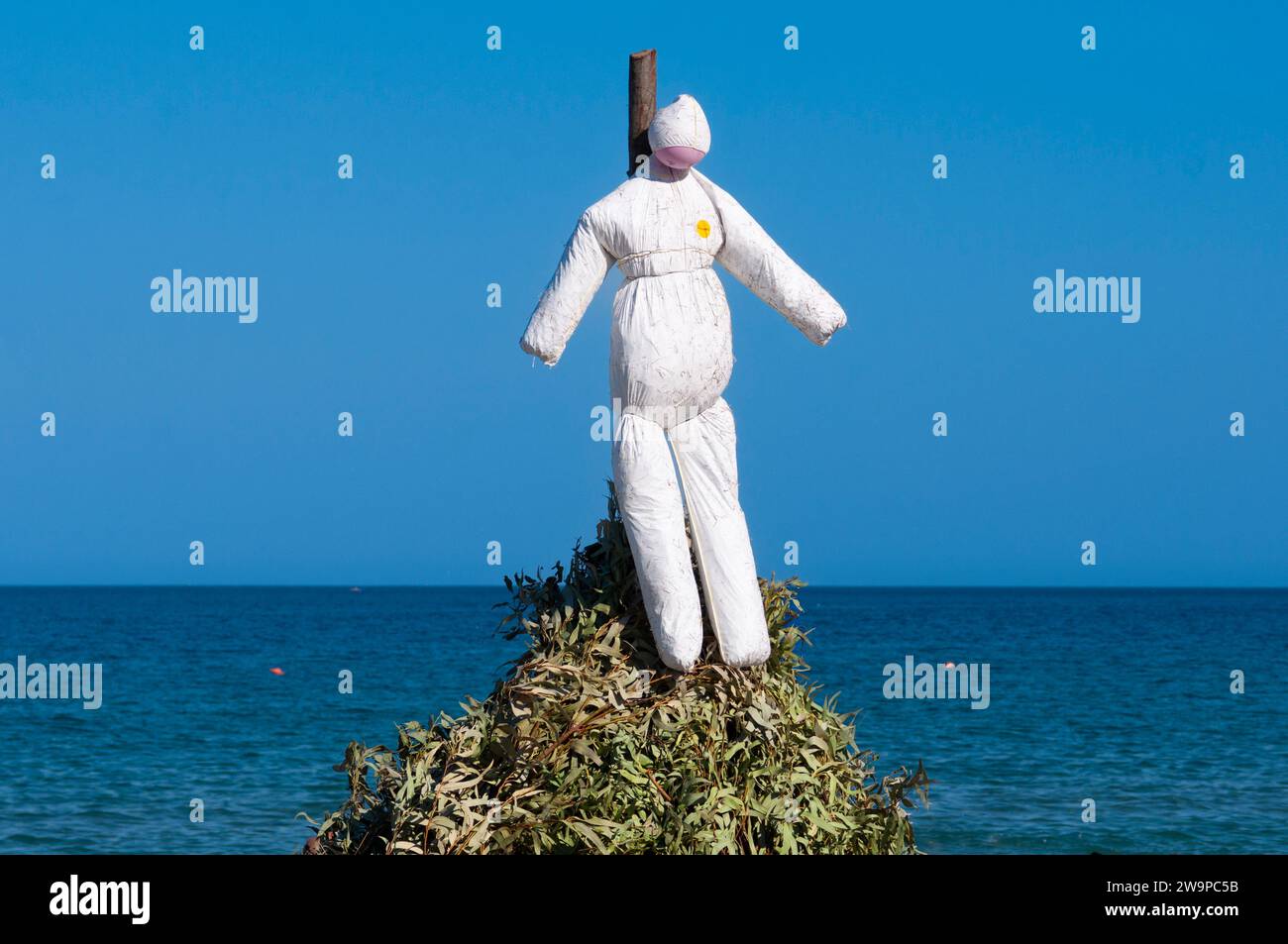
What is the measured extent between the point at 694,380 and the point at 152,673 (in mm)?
29602

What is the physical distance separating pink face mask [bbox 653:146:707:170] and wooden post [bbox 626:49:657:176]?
0.19m

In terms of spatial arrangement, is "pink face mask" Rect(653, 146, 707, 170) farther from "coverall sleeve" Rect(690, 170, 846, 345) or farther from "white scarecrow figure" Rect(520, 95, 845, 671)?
"coverall sleeve" Rect(690, 170, 846, 345)

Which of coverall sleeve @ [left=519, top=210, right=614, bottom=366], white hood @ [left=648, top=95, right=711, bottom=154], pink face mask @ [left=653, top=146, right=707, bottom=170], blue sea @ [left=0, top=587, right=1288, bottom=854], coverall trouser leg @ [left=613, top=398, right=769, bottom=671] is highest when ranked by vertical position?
white hood @ [left=648, top=95, right=711, bottom=154]

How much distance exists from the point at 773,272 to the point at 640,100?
910mm

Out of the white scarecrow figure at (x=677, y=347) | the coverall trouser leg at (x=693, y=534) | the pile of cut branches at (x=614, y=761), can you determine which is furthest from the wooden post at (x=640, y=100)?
the pile of cut branches at (x=614, y=761)

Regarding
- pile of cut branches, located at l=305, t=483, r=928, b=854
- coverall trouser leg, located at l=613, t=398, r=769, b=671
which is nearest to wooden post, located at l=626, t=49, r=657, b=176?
coverall trouser leg, located at l=613, t=398, r=769, b=671

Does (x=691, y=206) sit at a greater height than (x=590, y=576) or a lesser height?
greater

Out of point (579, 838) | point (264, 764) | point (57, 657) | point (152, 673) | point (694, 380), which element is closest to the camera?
point (579, 838)

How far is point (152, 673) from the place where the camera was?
33.2 metres

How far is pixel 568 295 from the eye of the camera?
611 centimetres

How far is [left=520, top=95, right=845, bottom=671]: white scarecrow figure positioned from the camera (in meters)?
5.96

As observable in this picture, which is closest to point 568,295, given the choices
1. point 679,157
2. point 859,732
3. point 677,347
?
point 677,347
